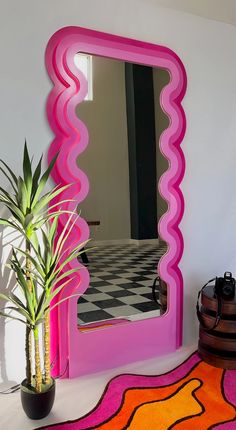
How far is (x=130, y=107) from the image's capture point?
259 cm

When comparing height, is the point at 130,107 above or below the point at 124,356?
above

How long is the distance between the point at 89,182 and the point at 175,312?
1097 mm

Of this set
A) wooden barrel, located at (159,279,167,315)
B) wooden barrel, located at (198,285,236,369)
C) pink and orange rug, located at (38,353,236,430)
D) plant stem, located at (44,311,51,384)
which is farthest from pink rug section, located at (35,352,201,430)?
wooden barrel, located at (159,279,167,315)

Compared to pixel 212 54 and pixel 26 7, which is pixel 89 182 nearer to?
pixel 26 7

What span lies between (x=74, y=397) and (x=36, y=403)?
28 cm

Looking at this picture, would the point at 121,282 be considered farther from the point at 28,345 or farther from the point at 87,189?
the point at 28,345

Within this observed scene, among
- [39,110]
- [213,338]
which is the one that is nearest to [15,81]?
[39,110]

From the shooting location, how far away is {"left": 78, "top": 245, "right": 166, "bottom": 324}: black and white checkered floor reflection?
2.40m

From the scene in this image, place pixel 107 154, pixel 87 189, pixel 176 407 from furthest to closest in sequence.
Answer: pixel 107 154 < pixel 87 189 < pixel 176 407

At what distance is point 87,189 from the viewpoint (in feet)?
7.29

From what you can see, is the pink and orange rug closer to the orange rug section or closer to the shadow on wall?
the orange rug section

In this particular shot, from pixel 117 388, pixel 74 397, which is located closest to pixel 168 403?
pixel 117 388

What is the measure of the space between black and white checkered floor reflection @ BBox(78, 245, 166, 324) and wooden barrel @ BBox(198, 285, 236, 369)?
0.38m

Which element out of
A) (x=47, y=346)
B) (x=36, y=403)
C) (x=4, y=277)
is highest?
(x=4, y=277)
